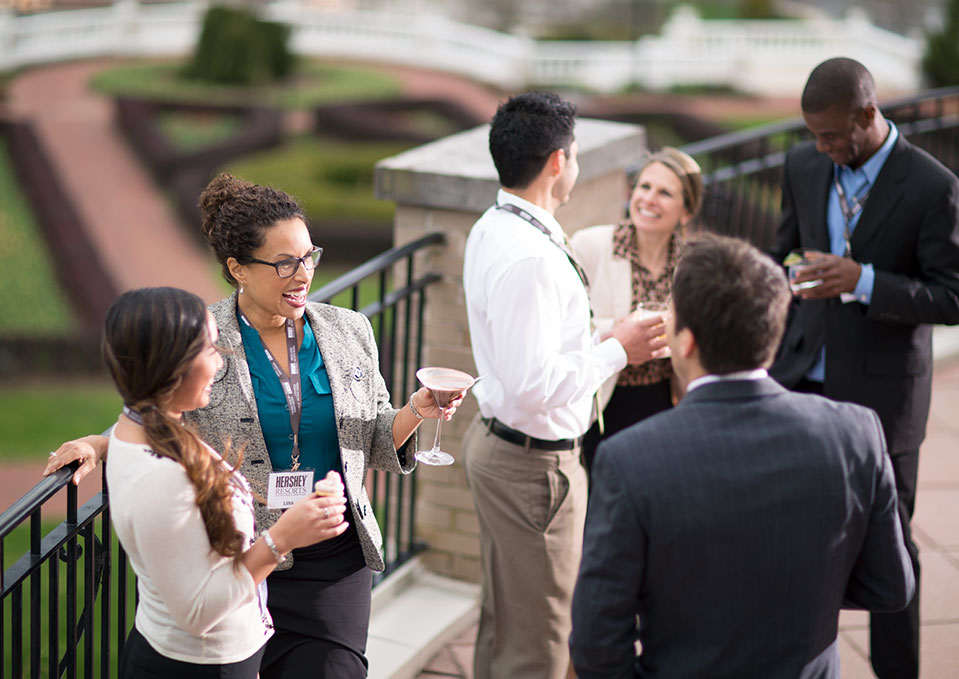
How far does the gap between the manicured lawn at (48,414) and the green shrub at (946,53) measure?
18025 millimetres

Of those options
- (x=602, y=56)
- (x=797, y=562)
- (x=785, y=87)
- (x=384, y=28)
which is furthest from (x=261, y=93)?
(x=797, y=562)

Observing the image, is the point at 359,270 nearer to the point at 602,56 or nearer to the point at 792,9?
the point at 602,56

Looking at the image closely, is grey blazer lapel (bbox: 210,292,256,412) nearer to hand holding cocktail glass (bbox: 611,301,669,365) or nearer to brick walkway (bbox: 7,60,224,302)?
hand holding cocktail glass (bbox: 611,301,669,365)

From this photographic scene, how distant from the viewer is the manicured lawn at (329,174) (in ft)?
53.3

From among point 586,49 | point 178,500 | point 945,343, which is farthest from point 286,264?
point 586,49

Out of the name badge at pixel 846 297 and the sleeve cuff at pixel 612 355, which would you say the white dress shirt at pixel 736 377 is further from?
the name badge at pixel 846 297

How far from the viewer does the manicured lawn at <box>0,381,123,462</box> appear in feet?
33.1

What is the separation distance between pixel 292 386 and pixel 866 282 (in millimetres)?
1918

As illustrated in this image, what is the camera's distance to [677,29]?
2777cm

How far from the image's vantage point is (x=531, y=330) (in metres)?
3.17

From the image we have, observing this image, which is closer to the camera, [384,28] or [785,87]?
[785,87]

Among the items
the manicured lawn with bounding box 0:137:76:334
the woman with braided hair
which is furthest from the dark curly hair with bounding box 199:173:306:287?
the manicured lawn with bounding box 0:137:76:334

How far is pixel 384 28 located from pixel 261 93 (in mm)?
6265

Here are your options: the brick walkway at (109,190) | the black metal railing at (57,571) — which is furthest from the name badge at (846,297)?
the brick walkway at (109,190)
